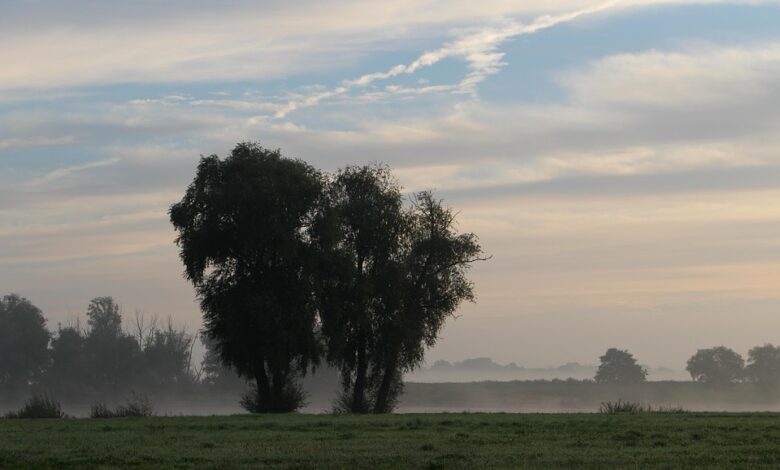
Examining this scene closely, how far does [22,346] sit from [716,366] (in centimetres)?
9527

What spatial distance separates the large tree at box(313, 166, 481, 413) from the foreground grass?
2208 cm

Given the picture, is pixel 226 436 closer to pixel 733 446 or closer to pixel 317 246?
pixel 733 446

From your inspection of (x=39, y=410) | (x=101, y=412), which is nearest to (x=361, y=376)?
(x=101, y=412)

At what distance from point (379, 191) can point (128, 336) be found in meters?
96.8

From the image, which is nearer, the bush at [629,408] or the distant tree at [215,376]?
the bush at [629,408]

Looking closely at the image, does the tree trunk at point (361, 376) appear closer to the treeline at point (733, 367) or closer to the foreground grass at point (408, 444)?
the foreground grass at point (408, 444)

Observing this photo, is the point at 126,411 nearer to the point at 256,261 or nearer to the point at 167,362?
the point at 256,261

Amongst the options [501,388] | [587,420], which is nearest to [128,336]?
[501,388]

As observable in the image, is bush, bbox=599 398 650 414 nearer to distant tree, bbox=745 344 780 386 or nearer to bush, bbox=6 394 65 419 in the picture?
bush, bbox=6 394 65 419

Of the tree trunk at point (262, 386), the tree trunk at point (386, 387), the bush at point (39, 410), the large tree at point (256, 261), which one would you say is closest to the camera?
the bush at point (39, 410)

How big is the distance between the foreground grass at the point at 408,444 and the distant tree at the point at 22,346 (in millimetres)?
106743

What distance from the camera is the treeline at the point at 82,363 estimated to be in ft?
440

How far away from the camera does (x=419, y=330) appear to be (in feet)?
186

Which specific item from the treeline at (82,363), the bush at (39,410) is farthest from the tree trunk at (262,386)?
the treeline at (82,363)
